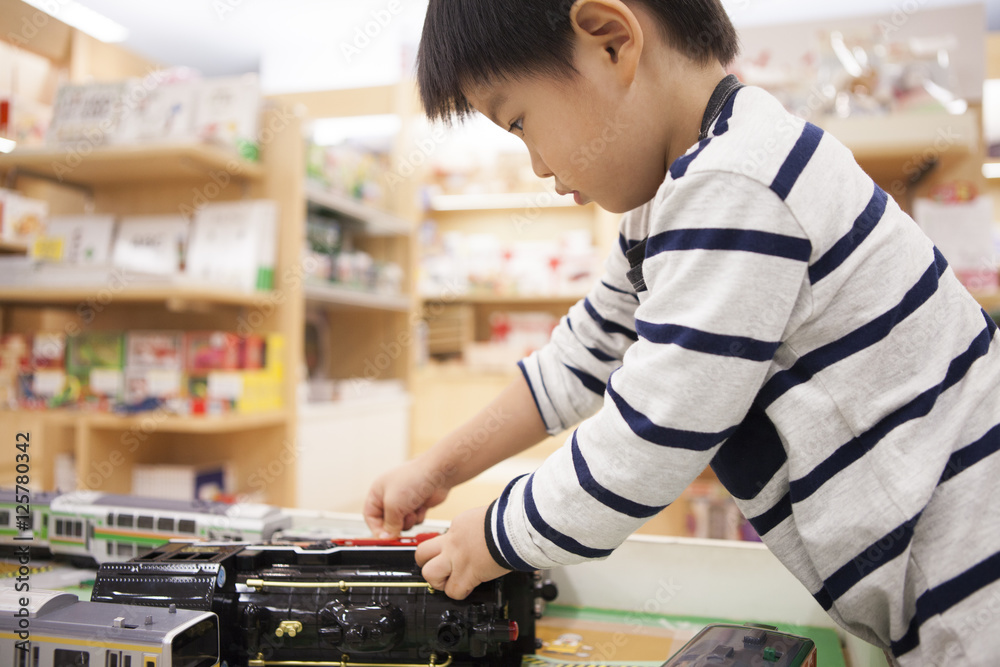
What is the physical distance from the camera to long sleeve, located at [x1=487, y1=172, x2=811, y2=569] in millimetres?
544

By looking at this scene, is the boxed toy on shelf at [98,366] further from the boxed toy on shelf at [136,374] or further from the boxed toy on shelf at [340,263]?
the boxed toy on shelf at [340,263]

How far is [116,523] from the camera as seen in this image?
941mm

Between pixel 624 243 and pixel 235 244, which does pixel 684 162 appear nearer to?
pixel 624 243

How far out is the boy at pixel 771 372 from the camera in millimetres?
548

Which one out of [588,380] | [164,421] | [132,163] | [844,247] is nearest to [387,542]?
[588,380]

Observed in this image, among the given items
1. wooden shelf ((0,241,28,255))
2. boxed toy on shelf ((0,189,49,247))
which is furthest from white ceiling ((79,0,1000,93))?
wooden shelf ((0,241,28,255))

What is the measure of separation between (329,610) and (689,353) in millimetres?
396

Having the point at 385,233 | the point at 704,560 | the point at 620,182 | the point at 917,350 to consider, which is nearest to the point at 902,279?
the point at 917,350

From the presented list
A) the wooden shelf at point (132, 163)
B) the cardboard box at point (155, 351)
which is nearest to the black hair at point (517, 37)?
the wooden shelf at point (132, 163)

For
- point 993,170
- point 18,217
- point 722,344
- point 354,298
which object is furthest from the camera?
point 993,170

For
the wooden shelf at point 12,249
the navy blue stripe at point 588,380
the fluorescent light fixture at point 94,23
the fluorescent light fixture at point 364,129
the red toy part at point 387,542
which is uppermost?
the fluorescent light fixture at point 94,23

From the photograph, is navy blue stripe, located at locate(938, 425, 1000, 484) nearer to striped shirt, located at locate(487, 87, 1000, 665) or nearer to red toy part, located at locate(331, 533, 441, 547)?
striped shirt, located at locate(487, 87, 1000, 665)

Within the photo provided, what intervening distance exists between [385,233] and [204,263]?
138cm

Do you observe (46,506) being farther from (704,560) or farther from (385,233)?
(385,233)
